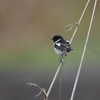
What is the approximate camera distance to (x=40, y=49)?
5.18 metres

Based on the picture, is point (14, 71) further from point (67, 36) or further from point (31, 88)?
point (67, 36)

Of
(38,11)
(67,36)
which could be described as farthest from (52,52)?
(38,11)

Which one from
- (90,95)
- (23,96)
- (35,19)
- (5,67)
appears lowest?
(90,95)

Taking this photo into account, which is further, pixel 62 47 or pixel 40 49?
pixel 40 49

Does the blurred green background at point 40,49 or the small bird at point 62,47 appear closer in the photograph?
the small bird at point 62,47

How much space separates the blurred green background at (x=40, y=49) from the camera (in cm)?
478

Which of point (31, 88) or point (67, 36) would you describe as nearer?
point (31, 88)

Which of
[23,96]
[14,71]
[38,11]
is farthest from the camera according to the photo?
[38,11]

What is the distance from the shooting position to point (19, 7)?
5.41 metres

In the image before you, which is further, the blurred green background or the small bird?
the blurred green background

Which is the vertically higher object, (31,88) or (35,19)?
(35,19)

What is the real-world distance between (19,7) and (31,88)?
1.15 m

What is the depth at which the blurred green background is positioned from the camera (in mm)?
4781

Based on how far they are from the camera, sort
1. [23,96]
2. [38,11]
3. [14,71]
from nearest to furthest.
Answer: [23,96]
[14,71]
[38,11]
